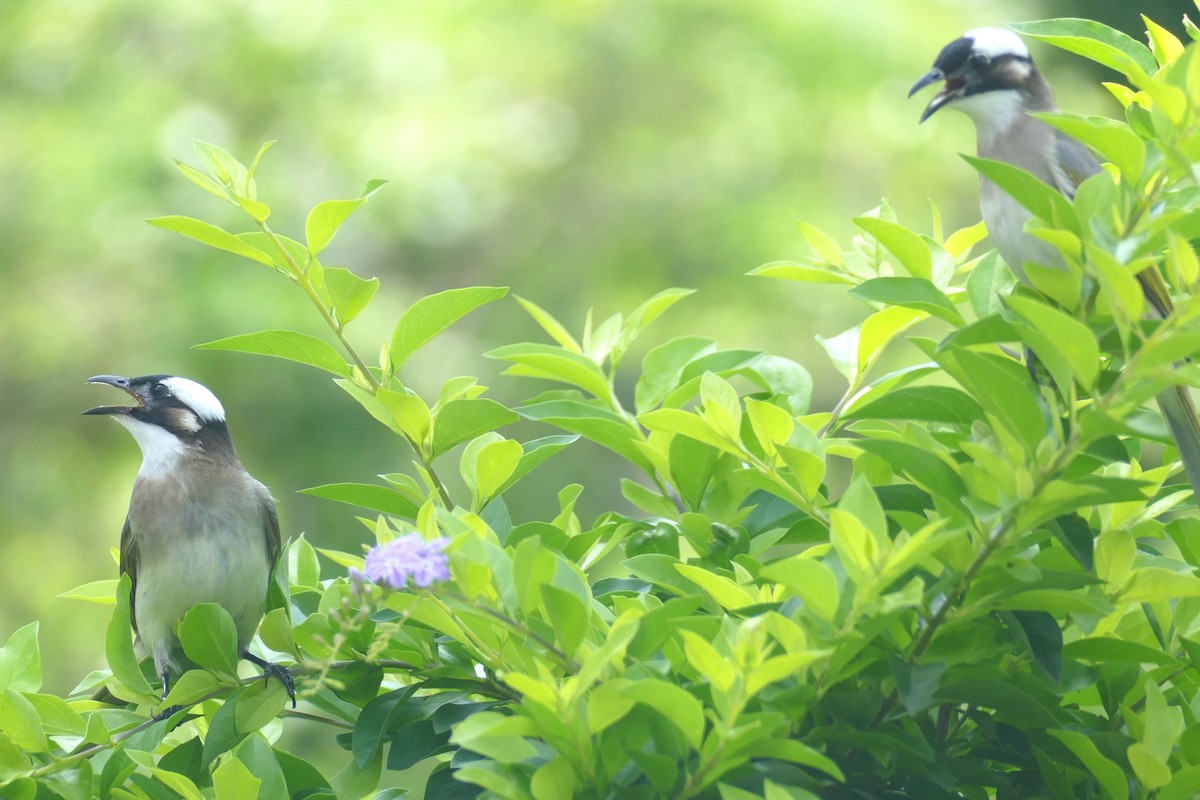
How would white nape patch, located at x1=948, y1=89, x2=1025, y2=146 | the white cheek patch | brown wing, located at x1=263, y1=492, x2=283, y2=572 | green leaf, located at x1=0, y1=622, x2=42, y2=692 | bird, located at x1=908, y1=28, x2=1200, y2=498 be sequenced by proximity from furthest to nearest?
the white cheek patch → brown wing, located at x1=263, y1=492, x2=283, y2=572 → white nape patch, located at x1=948, y1=89, x2=1025, y2=146 → bird, located at x1=908, y1=28, x2=1200, y2=498 → green leaf, located at x1=0, y1=622, x2=42, y2=692

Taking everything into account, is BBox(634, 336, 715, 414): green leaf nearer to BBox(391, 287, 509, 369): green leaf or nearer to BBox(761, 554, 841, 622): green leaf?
BBox(391, 287, 509, 369): green leaf

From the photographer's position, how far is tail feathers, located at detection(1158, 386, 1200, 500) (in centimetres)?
119

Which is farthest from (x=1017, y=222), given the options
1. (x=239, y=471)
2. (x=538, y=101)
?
(x=538, y=101)

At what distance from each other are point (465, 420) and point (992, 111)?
131cm

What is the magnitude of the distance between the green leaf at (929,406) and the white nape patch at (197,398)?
1608 millimetres

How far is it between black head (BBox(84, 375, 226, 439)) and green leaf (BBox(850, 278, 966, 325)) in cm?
164

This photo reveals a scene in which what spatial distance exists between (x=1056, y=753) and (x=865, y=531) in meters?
0.31

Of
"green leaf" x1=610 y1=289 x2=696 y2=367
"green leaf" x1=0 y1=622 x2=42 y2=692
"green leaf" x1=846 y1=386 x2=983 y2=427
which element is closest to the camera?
"green leaf" x1=846 y1=386 x2=983 y2=427

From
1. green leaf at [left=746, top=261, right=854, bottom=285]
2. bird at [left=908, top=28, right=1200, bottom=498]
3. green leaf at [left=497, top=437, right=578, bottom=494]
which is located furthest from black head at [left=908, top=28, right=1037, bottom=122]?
green leaf at [left=497, top=437, right=578, bottom=494]

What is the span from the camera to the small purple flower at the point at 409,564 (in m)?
0.88

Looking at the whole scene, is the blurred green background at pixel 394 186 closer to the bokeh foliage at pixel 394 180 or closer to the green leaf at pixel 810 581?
the bokeh foliage at pixel 394 180

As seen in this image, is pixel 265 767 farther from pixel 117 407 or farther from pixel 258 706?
pixel 117 407

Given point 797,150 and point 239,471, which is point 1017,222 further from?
point 797,150

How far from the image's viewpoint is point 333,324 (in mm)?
1251
